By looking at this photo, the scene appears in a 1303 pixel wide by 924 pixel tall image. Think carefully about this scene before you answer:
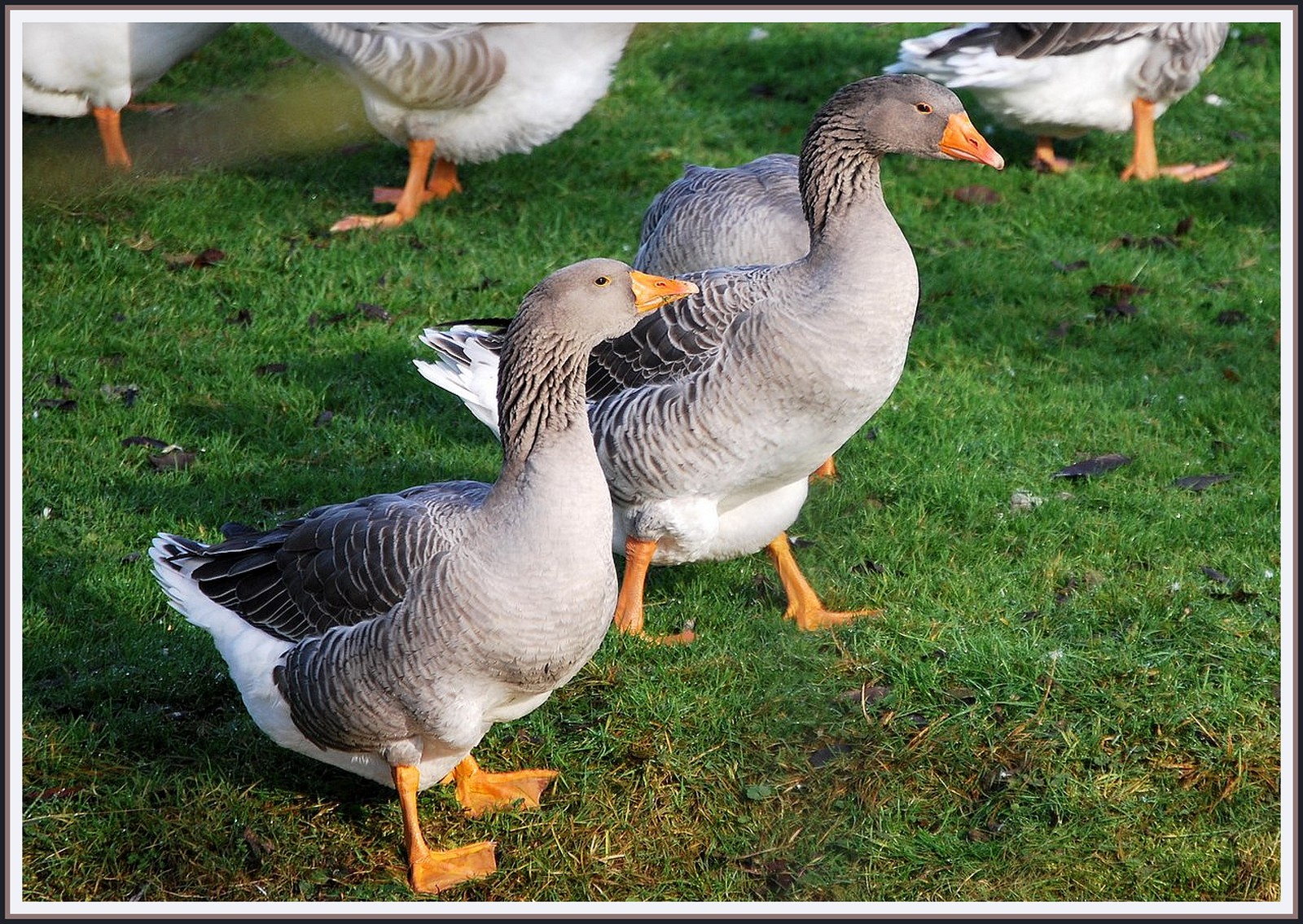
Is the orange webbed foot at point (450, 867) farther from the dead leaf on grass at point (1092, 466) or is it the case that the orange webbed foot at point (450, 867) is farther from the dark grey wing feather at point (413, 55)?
the dark grey wing feather at point (413, 55)

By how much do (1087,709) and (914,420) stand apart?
89.1 inches

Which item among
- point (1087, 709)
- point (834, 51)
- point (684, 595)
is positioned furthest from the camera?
point (834, 51)

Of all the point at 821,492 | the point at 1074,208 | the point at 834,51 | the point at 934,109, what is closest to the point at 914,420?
the point at 821,492

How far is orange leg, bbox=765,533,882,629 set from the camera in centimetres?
535

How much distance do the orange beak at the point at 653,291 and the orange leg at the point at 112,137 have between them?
6.16 metres

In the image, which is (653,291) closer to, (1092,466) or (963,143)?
(963,143)

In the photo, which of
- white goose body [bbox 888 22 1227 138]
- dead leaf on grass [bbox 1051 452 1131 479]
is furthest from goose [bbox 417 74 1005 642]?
white goose body [bbox 888 22 1227 138]

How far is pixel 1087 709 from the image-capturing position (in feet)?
15.4

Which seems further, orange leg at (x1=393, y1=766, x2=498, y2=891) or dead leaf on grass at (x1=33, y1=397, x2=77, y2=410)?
dead leaf on grass at (x1=33, y1=397, x2=77, y2=410)

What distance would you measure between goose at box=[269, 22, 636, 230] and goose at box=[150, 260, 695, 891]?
4551 millimetres

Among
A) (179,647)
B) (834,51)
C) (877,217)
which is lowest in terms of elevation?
(179,647)

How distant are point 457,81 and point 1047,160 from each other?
4.09 metres

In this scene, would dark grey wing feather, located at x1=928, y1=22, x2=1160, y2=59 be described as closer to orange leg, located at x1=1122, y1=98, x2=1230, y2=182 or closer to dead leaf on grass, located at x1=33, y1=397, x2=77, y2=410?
orange leg, located at x1=1122, y1=98, x2=1230, y2=182

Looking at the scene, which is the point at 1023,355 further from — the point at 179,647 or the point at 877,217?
the point at 179,647
